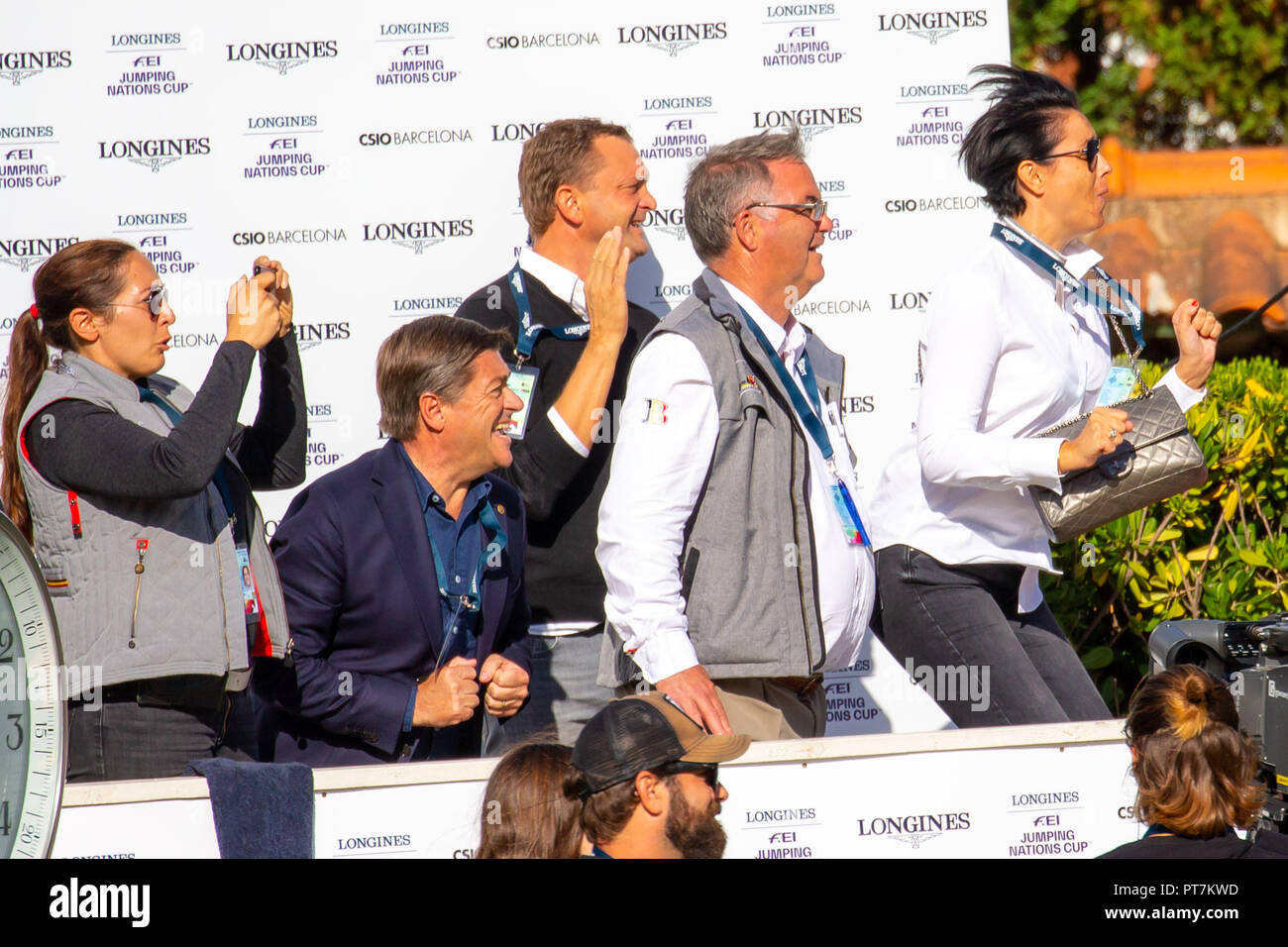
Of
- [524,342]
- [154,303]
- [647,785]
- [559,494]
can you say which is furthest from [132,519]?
[647,785]

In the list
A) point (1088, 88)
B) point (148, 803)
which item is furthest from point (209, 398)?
point (1088, 88)

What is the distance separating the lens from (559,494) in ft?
13.3

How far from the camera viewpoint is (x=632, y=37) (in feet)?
17.0

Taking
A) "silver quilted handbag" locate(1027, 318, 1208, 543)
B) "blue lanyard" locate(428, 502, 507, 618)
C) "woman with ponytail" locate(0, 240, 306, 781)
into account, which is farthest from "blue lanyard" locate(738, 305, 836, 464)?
"woman with ponytail" locate(0, 240, 306, 781)

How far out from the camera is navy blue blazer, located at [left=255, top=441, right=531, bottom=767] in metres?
3.62

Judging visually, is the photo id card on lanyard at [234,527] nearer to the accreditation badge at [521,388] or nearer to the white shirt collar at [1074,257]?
the accreditation badge at [521,388]

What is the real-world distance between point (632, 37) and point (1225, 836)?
3.37 metres

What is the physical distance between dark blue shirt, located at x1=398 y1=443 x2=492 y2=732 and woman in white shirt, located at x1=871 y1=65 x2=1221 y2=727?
973mm

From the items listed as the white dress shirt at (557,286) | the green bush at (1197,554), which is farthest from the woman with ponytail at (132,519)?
the green bush at (1197,554)

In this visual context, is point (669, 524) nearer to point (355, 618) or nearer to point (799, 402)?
point (799, 402)

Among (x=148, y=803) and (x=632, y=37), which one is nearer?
(x=148, y=803)

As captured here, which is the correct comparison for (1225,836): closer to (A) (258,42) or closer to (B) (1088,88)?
(A) (258,42)

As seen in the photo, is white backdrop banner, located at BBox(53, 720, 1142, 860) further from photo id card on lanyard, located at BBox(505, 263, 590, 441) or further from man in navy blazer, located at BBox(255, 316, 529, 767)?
photo id card on lanyard, located at BBox(505, 263, 590, 441)

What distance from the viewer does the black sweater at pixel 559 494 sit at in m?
4.02
